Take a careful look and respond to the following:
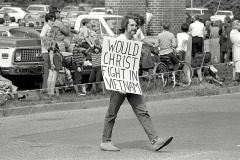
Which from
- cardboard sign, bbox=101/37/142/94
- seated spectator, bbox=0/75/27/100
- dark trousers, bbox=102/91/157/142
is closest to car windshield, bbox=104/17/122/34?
seated spectator, bbox=0/75/27/100

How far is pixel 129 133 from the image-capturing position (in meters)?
11.8

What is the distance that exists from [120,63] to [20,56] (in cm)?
841

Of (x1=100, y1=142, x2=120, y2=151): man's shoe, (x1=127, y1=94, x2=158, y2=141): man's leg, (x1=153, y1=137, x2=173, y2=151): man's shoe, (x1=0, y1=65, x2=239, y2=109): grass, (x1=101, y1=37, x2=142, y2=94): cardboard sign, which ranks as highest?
(x1=101, y1=37, x2=142, y2=94): cardboard sign

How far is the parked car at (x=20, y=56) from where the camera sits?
18.0m

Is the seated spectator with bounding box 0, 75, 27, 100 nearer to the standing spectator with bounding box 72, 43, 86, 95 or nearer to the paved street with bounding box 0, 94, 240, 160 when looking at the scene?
the paved street with bounding box 0, 94, 240, 160

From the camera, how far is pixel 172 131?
468 inches

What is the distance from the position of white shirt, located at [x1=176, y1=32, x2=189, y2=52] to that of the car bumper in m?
3.93

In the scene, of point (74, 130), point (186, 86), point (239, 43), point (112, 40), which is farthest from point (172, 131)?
point (239, 43)

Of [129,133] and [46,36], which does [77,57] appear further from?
[129,133]

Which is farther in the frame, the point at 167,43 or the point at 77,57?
the point at 167,43

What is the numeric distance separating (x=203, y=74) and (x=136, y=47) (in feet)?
32.0

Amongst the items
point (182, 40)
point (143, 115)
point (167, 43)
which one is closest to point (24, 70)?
point (167, 43)

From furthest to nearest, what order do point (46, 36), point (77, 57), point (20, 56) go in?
point (20, 56)
point (77, 57)
point (46, 36)

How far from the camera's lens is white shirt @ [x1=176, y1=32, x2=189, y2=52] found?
19.9 metres
